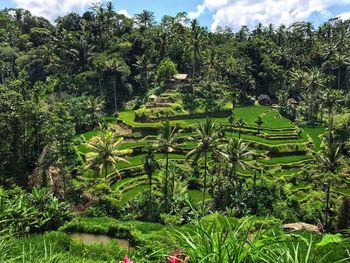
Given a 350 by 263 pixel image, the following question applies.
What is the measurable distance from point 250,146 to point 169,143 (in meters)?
18.1

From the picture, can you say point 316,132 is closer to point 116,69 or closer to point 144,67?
point 144,67

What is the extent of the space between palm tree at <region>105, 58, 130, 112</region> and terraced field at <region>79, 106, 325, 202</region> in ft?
18.6

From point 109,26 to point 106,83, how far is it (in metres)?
16.5

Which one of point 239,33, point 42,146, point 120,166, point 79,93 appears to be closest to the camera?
point 42,146

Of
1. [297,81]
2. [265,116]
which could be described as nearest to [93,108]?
[265,116]

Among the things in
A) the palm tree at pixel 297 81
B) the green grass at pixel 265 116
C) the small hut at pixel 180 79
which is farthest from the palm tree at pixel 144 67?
the palm tree at pixel 297 81

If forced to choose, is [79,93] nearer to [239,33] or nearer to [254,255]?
[239,33]

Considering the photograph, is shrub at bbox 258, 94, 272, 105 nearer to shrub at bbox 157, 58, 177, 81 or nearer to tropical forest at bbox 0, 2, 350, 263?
tropical forest at bbox 0, 2, 350, 263

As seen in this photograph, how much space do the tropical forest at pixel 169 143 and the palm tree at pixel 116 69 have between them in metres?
0.22

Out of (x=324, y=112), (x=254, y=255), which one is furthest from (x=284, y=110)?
(x=254, y=255)

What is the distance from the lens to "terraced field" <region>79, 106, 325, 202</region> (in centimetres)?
3828

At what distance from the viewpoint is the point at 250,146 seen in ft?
154

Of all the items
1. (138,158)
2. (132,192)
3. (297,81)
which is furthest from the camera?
(297,81)

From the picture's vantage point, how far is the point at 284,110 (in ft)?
217
